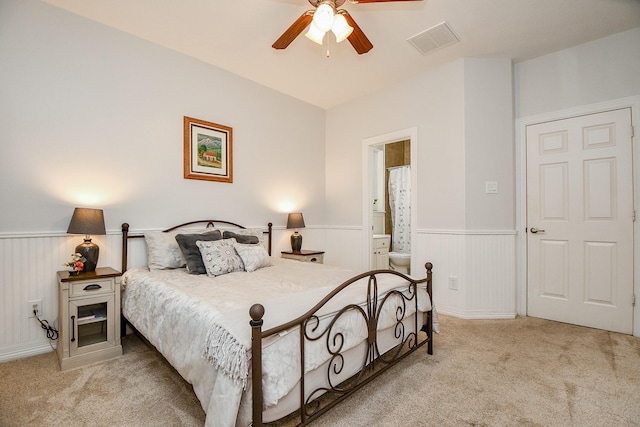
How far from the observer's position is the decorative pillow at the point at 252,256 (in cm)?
273

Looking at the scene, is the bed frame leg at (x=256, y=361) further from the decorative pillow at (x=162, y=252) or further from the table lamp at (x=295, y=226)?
the table lamp at (x=295, y=226)

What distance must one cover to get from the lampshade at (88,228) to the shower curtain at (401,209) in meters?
4.72

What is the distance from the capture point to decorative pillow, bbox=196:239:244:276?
252cm

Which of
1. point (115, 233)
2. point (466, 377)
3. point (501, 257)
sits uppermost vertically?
point (115, 233)

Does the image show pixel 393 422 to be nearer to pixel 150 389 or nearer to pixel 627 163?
pixel 150 389

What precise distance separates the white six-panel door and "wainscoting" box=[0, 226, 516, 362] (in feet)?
1.12

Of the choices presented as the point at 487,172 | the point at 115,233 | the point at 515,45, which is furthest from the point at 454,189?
the point at 115,233

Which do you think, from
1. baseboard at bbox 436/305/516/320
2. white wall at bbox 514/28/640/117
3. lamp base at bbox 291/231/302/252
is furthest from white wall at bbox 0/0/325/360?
white wall at bbox 514/28/640/117

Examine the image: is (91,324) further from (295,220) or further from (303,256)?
(295,220)

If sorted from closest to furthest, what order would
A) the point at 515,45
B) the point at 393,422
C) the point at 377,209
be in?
the point at 393,422 → the point at 515,45 → the point at 377,209

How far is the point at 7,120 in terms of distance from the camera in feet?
7.47

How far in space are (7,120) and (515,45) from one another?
15.4ft

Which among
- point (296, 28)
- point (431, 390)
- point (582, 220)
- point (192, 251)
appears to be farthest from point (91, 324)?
point (582, 220)

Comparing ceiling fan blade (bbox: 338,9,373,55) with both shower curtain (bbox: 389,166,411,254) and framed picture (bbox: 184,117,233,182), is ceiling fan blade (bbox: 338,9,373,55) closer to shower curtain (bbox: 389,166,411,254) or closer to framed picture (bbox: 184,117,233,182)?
framed picture (bbox: 184,117,233,182)
